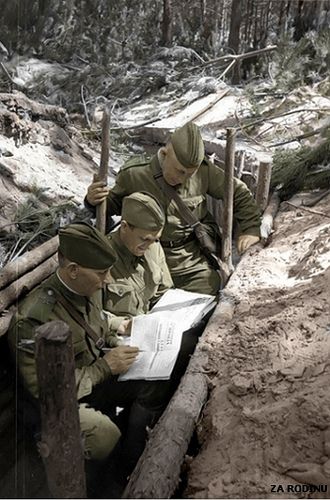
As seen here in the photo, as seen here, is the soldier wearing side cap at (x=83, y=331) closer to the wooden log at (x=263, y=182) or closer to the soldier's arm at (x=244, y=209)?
the soldier's arm at (x=244, y=209)

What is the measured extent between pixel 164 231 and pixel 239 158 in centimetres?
212

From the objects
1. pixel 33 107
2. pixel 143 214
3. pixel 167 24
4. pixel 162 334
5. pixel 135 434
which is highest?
pixel 167 24

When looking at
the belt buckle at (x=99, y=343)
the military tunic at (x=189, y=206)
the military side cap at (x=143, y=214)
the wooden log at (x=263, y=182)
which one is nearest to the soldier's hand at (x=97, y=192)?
the military tunic at (x=189, y=206)

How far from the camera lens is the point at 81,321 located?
7.36ft

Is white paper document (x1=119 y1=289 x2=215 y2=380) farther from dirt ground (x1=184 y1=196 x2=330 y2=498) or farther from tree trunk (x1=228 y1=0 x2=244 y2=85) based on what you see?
tree trunk (x1=228 y1=0 x2=244 y2=85)

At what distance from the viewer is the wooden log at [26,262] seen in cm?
286

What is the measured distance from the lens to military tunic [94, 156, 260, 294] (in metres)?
3.39

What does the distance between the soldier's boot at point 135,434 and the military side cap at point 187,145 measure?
1474mm

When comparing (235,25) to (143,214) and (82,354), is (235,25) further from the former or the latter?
(82,354)

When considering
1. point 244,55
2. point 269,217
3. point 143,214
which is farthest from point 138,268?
point 244,55

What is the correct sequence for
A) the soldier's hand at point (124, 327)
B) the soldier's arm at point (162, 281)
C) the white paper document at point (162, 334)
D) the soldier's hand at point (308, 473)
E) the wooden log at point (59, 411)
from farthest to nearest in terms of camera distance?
the soldier's arm at point (162, 281) < the soldier's hand at point (124, 327) < the white paper document at point (162, 334) < the soldier's hand at point (308, 473) < the wooden log at point (59, 411)

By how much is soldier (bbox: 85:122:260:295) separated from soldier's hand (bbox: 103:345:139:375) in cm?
120

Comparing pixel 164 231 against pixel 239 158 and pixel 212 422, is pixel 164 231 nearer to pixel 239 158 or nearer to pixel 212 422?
pixel 212 422

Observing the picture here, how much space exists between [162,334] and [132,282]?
548 millimetres
